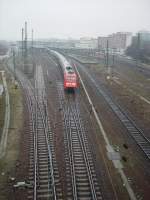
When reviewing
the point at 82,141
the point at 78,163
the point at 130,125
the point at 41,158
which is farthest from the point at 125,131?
the point at 41,158

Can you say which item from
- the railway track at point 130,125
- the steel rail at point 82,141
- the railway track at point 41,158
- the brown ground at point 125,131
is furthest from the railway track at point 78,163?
the railway track at point 130,125

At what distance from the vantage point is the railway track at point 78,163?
638 inches

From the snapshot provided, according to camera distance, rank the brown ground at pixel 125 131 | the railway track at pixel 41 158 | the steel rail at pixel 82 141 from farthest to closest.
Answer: the brown ground at pixel 125 131, the steel rail at pixel 82 141, the railway track at pixel 41 158

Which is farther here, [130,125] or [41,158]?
[130,125]

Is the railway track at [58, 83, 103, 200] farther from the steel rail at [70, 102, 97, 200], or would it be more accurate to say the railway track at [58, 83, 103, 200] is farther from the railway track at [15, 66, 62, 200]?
the railway track at [15, 66, 62, 200]

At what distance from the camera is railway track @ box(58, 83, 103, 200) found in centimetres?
1620

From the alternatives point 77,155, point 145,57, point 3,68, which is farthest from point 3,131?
point 145,57

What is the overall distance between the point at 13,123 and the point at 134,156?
12.3 m

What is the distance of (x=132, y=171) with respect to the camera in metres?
18.8

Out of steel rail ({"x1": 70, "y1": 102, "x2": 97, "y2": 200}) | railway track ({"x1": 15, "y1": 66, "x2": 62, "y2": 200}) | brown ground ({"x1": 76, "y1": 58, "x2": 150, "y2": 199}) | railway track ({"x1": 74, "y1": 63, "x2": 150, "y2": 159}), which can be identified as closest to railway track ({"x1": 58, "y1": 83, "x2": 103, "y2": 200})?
steel rail ({"x1": 70, "y1": 102, "x2": 97, "y2": 200})

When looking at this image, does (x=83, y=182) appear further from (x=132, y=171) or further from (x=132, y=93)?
(x=132, y=93)

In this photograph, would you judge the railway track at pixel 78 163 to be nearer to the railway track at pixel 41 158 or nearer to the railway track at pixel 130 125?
the railway track at pixel 41 158

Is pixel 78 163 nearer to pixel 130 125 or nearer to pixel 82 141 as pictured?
pixel 82 141

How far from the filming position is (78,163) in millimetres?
19516
